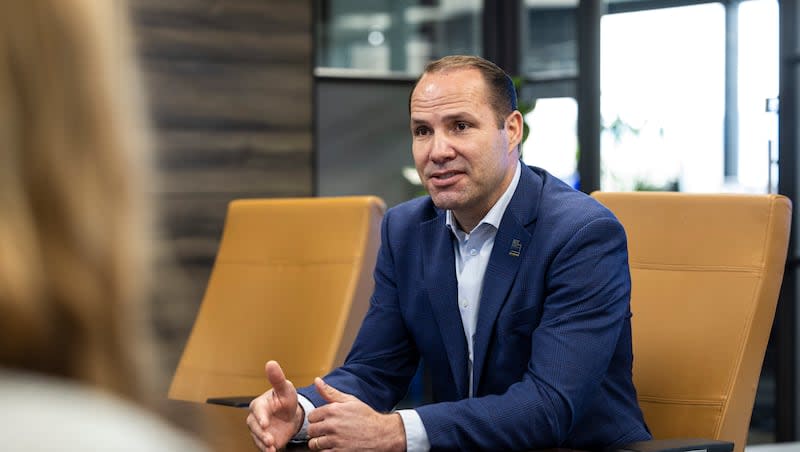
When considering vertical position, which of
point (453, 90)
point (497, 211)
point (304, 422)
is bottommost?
point (304, 422)

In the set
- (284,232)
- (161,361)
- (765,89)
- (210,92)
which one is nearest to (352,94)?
(210,92)

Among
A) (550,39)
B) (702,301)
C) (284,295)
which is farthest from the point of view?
(550,39)

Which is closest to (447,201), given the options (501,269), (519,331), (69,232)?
(501,269)

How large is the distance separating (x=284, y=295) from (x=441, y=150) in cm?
91

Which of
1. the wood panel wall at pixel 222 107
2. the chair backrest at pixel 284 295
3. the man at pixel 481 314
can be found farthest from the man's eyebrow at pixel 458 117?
the wood panel wall at pixel 222 107

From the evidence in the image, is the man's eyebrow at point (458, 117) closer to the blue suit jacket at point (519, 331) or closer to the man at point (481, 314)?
the man at point (481, 314)

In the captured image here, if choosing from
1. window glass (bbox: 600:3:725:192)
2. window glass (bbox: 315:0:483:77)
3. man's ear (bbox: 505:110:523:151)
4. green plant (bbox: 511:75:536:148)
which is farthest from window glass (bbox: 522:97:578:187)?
man's ear (bbox: 505:110:523:151)

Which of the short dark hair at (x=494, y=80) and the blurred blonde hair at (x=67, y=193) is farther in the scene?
the short dark hair at (x=494, y=80)

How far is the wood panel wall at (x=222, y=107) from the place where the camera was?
538 centimetres

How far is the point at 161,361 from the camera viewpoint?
60 centimetres

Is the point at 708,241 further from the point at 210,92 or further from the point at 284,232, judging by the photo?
the point at 210,92

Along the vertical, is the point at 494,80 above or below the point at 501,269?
above

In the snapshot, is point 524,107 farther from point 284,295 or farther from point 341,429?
point 341,429

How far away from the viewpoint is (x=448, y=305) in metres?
2.34
